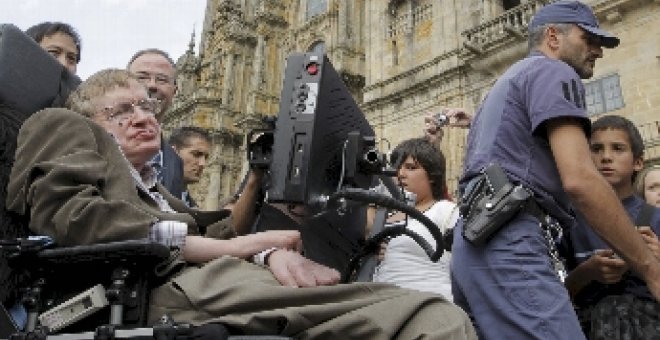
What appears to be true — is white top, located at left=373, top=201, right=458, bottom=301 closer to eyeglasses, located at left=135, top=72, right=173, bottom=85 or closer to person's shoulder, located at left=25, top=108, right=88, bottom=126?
person's shoulder, located at left=25, top=108, right=88, bottom=126

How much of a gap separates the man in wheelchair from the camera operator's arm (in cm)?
53

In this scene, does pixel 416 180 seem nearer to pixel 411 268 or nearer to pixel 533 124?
pixel 411 268

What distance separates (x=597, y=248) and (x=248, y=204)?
7.04 ft

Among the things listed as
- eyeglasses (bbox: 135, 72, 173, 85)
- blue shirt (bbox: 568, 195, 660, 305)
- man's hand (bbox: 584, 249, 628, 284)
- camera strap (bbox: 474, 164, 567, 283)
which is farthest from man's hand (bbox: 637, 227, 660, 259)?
eyeglasses (bbox: 135, 72, 173, 85)

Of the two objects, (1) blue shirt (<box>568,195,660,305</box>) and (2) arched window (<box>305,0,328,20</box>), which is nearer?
(1) blue shirt (<box>568,195,660,305</box>)

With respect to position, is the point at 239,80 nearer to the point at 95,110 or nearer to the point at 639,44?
the point at 639,44

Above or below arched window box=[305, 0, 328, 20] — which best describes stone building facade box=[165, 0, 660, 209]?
below

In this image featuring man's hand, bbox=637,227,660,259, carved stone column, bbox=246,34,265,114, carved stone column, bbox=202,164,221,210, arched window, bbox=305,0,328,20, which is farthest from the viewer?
carved stone column, bbox=246,34,265,114

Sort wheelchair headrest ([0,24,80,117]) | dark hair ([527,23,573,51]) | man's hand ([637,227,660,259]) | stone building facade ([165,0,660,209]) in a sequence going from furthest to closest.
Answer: stone building facade ([165,0,660,209])
dark hair ([527,23,573,51])
man's hand ([637,227,660,259])
wheelchair headrest ([0,24,80,117])

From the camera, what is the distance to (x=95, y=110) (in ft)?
9.62

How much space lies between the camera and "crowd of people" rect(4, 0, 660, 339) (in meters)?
2.13

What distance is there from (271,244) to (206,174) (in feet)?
91.5

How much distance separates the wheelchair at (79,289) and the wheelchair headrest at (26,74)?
0.42 metres

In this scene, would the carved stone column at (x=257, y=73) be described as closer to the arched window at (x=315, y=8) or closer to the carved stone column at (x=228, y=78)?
the carved stone column at (x=228, y=78)
